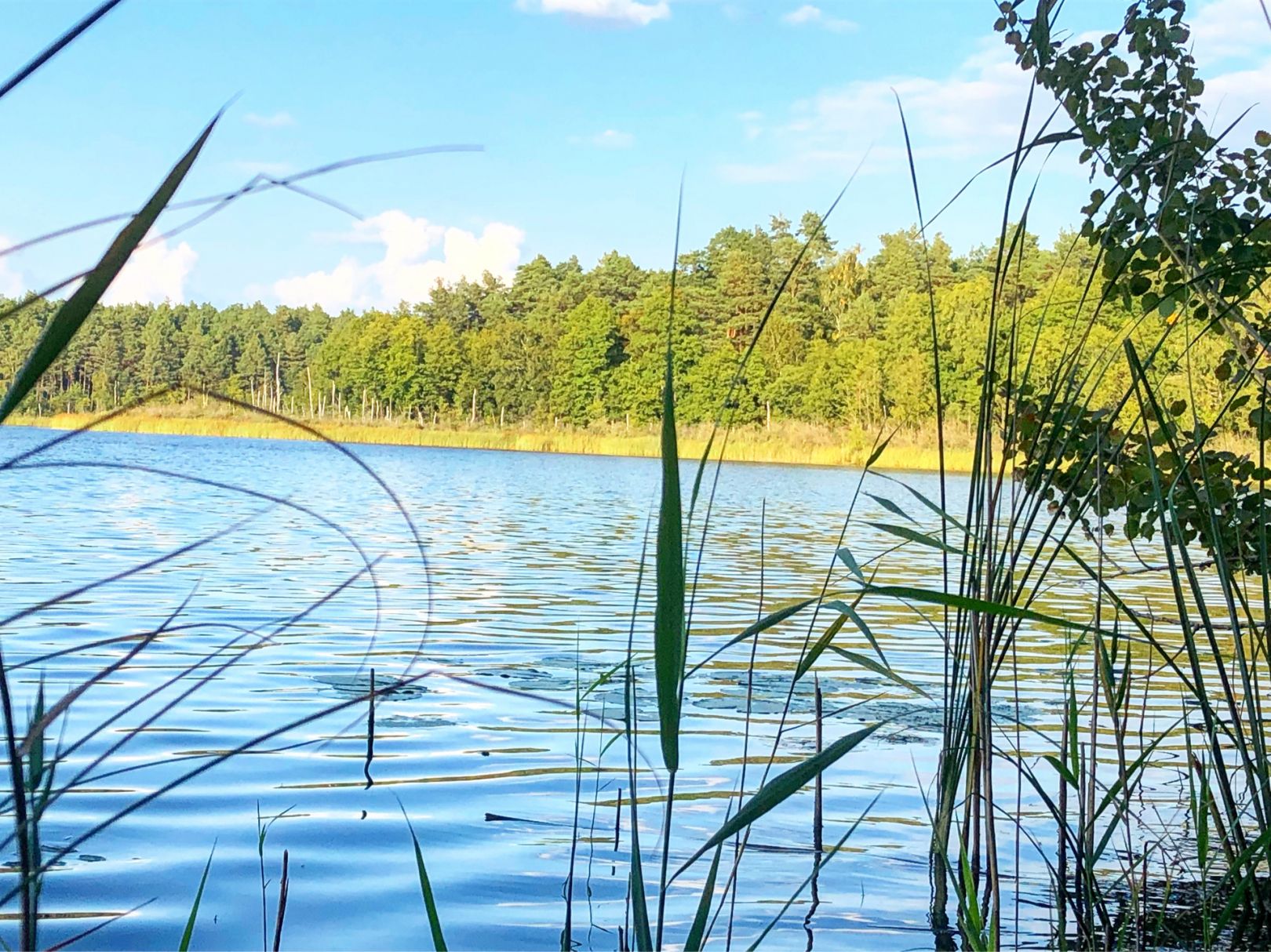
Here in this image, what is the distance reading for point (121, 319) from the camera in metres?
69.6

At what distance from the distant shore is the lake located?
75.1 ft

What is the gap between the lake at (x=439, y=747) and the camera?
2.71 meters

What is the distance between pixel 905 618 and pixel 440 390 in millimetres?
56220

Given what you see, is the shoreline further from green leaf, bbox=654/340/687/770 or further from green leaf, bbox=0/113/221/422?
green leaf, bbox=0/113/221/422

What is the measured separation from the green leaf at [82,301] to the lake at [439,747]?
0.21ft

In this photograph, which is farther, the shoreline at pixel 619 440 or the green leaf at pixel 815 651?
the shoreline at pixel 619 440

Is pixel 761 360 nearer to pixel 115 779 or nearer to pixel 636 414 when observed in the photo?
pixel 636 414

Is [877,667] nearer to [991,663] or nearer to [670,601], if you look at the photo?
[991,663]

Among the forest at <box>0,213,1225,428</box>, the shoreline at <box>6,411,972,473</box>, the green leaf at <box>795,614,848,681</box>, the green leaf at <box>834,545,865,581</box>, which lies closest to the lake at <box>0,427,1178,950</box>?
the green leaf at <box>795,614,848,681</box>

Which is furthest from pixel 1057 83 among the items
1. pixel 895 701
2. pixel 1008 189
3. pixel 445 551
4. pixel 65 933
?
pixel 445 551

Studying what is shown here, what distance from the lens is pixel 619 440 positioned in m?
47.0

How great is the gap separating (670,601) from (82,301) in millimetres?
611

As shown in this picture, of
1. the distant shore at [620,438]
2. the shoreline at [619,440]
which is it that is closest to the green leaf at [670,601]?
the distant shore at [620,438]

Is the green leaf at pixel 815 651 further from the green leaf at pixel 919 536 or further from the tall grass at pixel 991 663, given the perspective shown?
the green leaf at pixel 919 536
